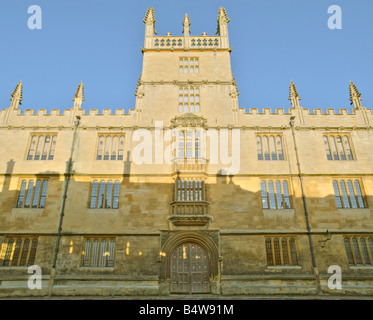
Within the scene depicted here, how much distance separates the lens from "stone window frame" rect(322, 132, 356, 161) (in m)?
18.9

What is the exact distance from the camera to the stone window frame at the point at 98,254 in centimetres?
1611

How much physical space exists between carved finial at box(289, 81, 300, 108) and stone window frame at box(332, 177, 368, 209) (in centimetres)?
618

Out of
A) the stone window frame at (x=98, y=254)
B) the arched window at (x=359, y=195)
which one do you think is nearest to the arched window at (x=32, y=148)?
the stone window frame at (x=98, y=254)

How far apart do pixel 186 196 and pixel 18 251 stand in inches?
409

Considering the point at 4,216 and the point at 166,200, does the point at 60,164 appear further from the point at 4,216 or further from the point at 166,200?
the point at 166,200

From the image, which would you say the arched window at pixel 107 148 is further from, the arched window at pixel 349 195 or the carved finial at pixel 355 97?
the carved finial at pixel 355 97

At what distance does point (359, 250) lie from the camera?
16.5 m

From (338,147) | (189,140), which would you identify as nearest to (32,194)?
(189,140)

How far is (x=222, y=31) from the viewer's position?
23.6 m

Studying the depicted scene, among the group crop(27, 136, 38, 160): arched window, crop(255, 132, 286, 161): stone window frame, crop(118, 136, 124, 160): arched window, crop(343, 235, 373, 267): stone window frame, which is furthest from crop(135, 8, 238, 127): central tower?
crop(343, 235, 373, 267): stone window frame

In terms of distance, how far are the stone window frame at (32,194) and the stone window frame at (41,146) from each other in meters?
1.62

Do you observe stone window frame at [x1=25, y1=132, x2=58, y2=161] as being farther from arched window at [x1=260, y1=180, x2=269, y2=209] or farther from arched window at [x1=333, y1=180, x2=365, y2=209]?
arched window at [x1=333, y1=180, x2=365, y2=209]

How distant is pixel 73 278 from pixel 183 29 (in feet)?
68.2

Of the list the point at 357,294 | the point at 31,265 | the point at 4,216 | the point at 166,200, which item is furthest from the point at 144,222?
the point at 357,294
